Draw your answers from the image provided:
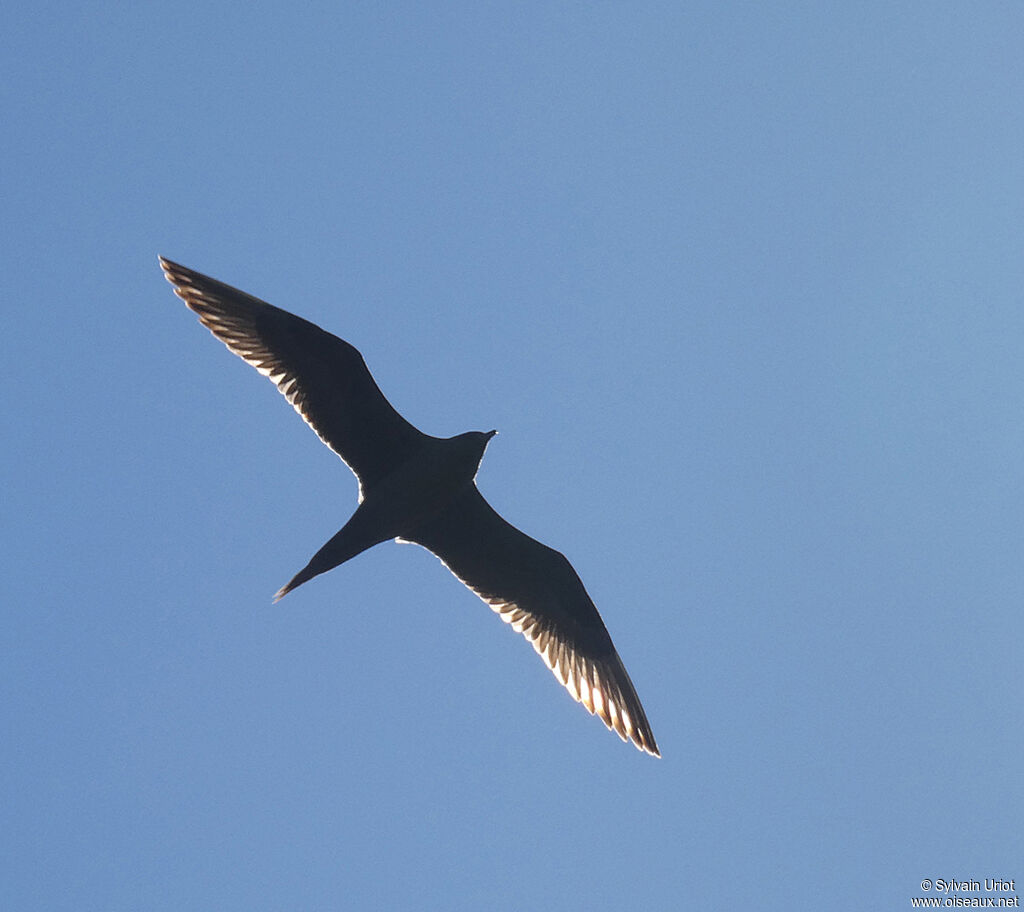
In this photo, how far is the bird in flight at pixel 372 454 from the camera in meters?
12.0

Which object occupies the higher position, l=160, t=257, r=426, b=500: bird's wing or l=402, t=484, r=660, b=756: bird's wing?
l=160, t=257, r=426, b=500: bird's wing

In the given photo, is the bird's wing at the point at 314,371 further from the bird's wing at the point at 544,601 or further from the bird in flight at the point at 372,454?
the bird's wing at the point at 544,601

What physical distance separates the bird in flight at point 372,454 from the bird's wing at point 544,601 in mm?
20

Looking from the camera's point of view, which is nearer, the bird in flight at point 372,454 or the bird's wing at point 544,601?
the bird in flight at point 372,454

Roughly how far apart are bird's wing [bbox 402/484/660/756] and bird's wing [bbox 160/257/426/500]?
1.22 m

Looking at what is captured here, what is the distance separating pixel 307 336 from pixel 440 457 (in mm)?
2066

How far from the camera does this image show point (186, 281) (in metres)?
12.4

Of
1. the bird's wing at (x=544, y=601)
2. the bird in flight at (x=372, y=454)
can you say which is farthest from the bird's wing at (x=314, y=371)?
the bird's wing at (x=544, y=601)

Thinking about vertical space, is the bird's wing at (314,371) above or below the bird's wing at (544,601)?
above

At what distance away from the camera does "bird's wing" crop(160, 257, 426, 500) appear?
12062 millimetres

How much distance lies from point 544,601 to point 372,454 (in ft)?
10.2

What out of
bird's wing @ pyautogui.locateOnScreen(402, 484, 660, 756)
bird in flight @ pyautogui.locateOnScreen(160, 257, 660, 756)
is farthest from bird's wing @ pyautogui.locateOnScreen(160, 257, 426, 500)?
bird's wing @ pyautogui.locateOnScreen(402, 484, 660, 756)

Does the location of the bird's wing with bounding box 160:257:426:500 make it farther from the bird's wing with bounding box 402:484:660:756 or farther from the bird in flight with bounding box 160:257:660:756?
the bird's wing with bounding box 402:484:660:756

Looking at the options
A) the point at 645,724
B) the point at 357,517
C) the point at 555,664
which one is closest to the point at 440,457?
the point at 357,517
